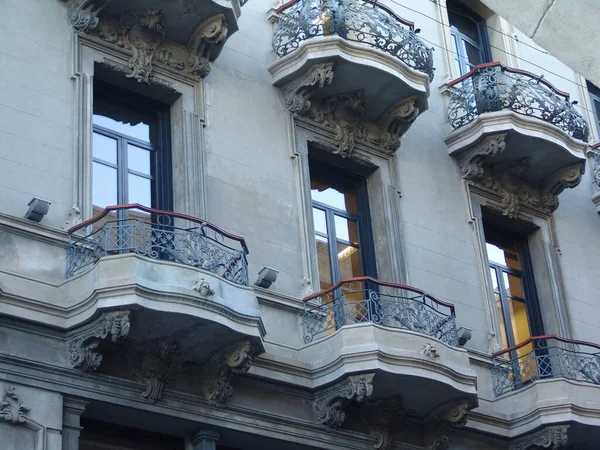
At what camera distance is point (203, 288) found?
43.6 feet

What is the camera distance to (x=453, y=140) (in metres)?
19.1

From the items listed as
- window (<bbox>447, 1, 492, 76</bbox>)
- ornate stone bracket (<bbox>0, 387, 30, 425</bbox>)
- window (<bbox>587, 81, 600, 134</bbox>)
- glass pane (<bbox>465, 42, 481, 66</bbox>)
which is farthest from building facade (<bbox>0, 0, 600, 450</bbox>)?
window (<bbox>587, 81, 600, 134</bbox>)

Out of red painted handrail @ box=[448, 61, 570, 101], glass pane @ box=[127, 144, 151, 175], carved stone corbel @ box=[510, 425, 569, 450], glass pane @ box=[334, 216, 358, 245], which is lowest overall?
carved stone corbel @ box=[510, 425, 569, 450]

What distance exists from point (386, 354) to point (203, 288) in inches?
103

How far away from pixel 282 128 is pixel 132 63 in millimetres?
2414

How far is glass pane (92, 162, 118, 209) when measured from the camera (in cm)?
1495

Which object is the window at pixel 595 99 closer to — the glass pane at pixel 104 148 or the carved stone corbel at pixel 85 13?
the glass pane at pixel 104 148

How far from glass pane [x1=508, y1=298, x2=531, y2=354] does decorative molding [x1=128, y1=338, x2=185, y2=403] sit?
282 inches

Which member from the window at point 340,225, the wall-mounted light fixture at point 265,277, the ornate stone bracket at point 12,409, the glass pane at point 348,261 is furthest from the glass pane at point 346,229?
the ornate stone bracket at point 12,409

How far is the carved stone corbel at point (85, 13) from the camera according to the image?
607 inches

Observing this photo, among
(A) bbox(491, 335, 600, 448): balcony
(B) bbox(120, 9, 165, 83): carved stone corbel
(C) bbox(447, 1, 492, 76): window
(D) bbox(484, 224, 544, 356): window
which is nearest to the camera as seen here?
(B) bbox(120, 9, 165, 83): carved stone corbel

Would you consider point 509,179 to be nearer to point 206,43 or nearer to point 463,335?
point 463,335

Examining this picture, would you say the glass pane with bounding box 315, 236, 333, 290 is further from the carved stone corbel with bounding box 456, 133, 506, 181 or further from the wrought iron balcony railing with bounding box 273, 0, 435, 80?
the carved stone corbel with bounding box 456, 133, 506, 181

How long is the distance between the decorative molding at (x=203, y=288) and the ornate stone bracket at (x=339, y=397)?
7.45ft
